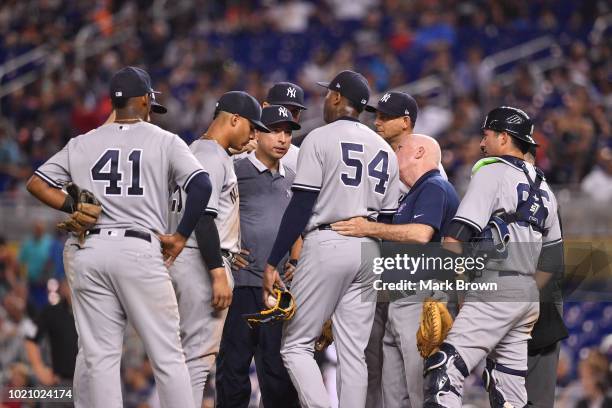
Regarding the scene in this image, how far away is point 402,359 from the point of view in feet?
21.4

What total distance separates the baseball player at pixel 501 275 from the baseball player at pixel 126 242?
1.39 metres

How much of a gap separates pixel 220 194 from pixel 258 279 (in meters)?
0.63

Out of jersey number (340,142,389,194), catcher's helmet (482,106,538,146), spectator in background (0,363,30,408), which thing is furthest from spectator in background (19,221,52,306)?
catcher's helmet (482,106,538,146)

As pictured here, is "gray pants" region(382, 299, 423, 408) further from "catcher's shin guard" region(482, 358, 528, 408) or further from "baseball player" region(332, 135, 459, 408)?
"catcher's shin guard" region(482, 358, 528, 408)

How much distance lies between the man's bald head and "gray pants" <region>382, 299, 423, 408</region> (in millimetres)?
799

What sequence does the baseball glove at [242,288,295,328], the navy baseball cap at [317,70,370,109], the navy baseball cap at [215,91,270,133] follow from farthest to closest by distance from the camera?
the navy baseball cap at [215,91,270,133], the navy baseball cap at [317,70,370,109], the baseball glove at [242,288,295,328]


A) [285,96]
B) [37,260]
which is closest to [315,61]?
[37,260]

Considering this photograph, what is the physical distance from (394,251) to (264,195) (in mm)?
952

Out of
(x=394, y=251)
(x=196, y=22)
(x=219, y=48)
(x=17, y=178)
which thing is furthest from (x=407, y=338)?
(x=196, y=22)

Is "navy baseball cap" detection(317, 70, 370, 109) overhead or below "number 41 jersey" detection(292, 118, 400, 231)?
overhead

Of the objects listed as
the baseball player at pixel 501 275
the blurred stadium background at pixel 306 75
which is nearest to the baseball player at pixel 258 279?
the baseball player at pixel 501 275

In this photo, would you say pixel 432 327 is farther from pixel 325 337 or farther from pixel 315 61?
pixel 315 61

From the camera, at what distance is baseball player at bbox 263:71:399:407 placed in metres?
6.25

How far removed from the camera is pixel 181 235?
5980 millimetres
